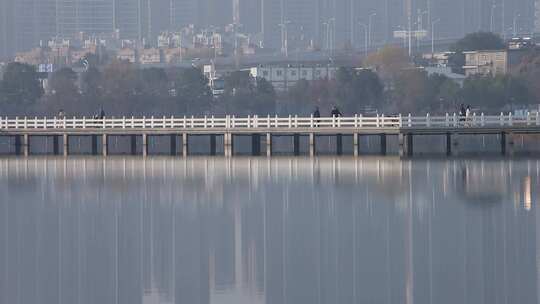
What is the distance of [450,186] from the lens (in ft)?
177

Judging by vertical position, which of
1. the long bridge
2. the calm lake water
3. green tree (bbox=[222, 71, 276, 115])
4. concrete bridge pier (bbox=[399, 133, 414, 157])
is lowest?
Result: the calm lake water

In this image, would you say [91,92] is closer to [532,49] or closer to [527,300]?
[532,49]

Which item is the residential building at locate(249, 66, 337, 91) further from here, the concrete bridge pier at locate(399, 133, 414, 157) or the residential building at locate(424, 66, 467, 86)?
the concrete bridge pier at locate(399, 133, 414, 157)

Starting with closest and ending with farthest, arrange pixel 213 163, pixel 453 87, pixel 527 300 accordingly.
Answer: pixel 527 300 < pixel 213 163 < pixel 453 87

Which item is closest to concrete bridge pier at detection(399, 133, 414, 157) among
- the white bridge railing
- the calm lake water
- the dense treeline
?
the white bridge railing

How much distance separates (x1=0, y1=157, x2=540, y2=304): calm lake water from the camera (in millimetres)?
33031

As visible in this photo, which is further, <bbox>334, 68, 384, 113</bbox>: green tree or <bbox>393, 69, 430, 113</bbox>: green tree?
<bbox>334, 68, 384, 113</bbox>: green tree

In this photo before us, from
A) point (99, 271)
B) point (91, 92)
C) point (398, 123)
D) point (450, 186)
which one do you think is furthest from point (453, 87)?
point (99, 271)

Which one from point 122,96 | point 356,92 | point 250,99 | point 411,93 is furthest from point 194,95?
point 411,93

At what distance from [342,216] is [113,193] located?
10999 mm

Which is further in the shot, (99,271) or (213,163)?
(213,163)

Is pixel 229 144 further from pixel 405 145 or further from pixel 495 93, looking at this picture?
A: pixel 495 93

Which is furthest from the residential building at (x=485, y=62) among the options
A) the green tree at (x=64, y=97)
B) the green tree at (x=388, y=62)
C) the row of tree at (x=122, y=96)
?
the green tree at (x=64, y=97)

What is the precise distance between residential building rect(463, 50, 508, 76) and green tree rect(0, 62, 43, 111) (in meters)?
52.3
